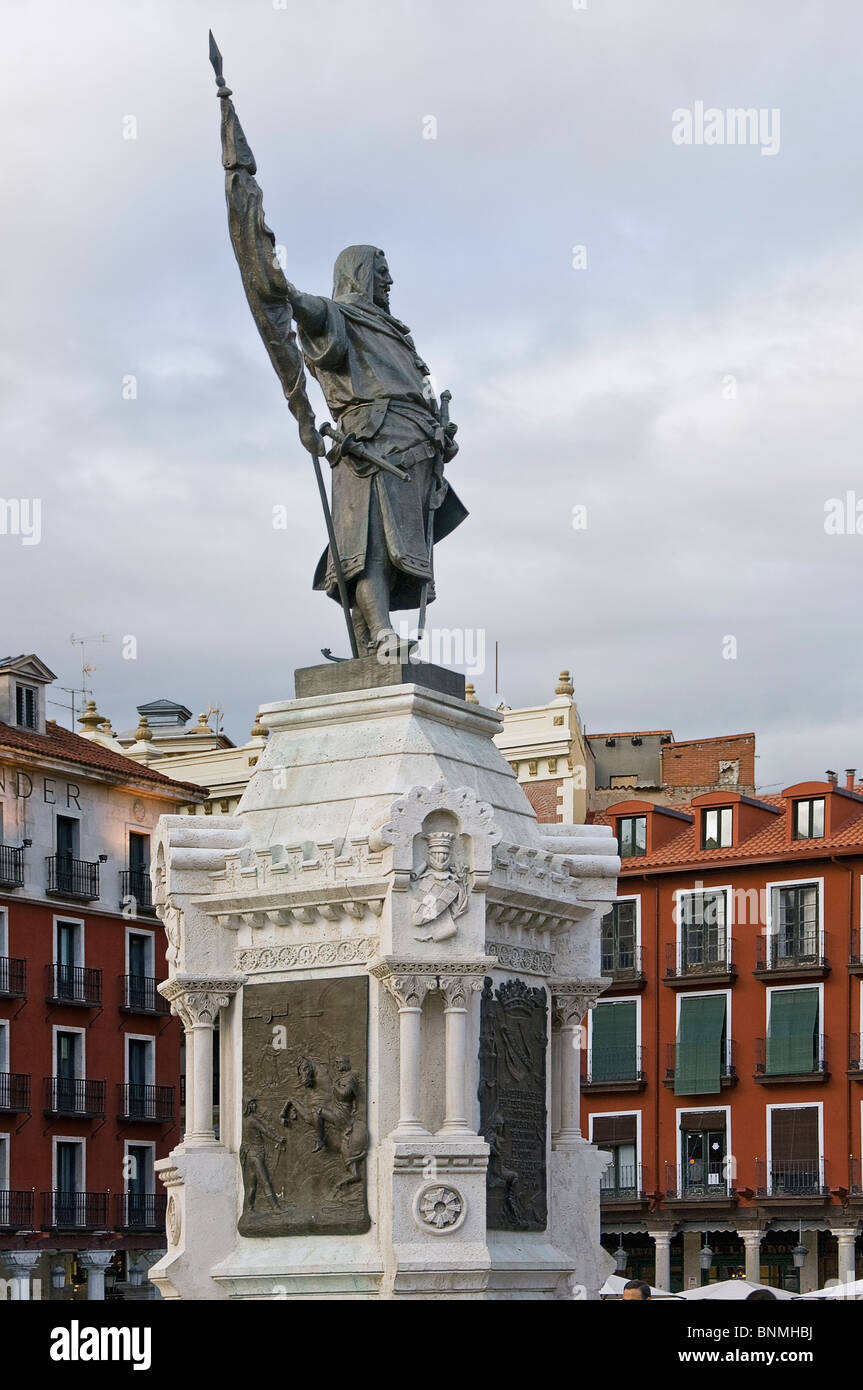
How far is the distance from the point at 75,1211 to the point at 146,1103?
3.77m

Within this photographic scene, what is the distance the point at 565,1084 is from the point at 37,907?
4674cm

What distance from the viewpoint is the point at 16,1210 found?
208ft

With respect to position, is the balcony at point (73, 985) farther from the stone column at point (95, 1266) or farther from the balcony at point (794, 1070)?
the balcony at point (794, 1070)

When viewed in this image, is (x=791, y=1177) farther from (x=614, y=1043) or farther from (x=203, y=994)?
(x=203, y=994)

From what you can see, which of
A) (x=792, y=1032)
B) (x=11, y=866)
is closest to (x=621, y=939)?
(x=792, y=1032)

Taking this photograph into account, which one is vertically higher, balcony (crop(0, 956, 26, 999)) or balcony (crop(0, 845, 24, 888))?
balcony (crop(0, 845, 24, 888))

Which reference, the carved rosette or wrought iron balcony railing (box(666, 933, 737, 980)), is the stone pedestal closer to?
the carved rosette

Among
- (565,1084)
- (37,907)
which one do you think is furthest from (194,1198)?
(37,907)

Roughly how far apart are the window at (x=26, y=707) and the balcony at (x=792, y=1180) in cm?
2290

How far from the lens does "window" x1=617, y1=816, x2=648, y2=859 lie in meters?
71.5

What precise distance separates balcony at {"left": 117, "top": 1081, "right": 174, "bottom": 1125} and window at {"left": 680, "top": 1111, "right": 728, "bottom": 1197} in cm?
1384

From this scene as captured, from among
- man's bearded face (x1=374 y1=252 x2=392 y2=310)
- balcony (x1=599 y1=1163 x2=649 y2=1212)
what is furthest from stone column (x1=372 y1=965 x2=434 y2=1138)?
balcony (x1=599 y1=1163 x2=649 y2=1212)
